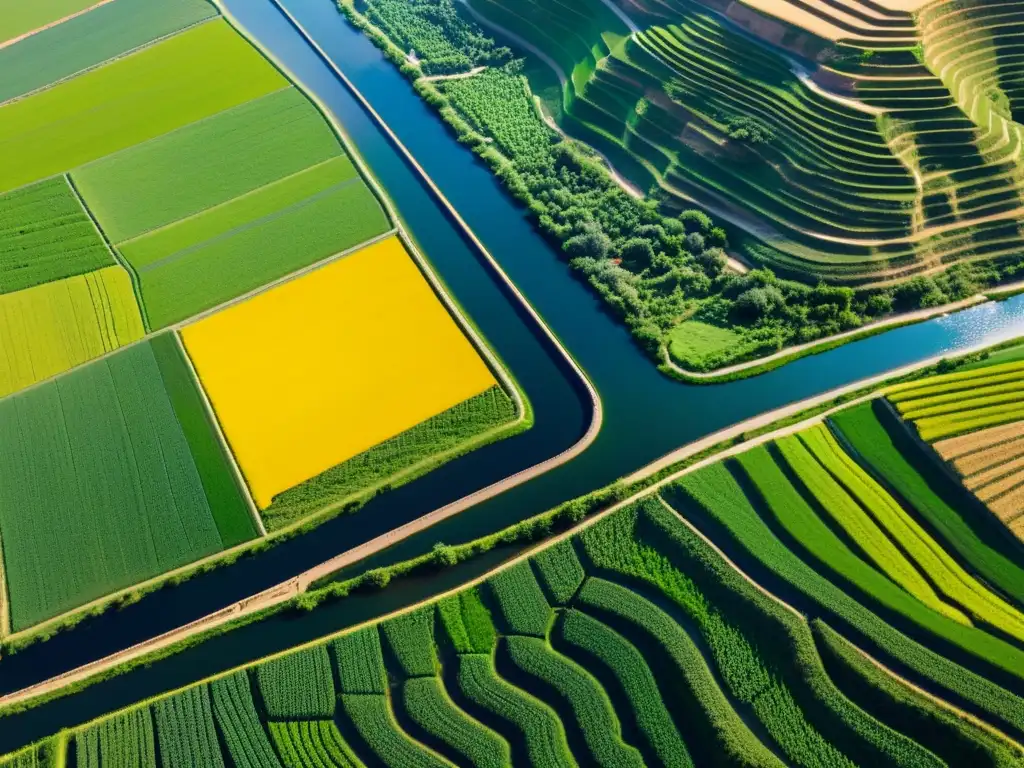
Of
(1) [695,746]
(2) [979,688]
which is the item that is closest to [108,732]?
(1) [695,746]

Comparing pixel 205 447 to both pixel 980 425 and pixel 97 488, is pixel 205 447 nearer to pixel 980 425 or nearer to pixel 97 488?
pixel 97 488

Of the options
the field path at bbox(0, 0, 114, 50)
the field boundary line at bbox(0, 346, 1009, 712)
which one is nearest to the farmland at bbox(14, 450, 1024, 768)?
the field boundary line at bbox(0, 346, 1009, 712)

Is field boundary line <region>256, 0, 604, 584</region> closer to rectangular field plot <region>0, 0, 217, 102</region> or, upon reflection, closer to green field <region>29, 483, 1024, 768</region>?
green field <region>29, 483, 1024, 768</region>

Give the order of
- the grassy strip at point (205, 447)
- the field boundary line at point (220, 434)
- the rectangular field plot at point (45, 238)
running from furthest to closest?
the rectangular field plot at point (45, 238) → the field boundary line at point (220, 434) → the grassy strip at point (205, 447)

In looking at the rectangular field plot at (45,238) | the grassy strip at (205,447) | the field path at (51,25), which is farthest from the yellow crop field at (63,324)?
the field path at (51,25)

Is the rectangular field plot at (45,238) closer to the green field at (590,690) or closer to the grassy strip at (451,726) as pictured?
the green field at (590,690)

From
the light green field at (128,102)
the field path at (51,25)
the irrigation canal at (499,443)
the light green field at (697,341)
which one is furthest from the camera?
the field path at (51,25)

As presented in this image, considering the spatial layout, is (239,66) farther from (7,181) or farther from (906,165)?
(906,165)
